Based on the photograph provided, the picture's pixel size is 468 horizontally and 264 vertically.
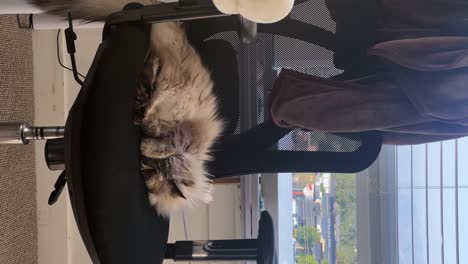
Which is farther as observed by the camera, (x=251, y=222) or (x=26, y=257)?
(x=26, y=257)

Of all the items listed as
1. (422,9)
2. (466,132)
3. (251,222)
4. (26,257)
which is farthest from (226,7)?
(26,257)

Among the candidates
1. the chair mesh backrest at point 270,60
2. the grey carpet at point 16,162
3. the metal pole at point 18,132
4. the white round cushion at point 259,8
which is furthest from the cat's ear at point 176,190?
the grey carpet at point 16,162

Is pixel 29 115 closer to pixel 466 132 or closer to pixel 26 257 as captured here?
pixel 26 257

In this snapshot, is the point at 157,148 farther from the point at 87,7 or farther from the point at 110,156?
the point at 87,7

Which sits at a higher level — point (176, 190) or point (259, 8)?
point (259, 8)

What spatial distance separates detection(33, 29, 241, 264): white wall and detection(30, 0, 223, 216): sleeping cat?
1002 mm

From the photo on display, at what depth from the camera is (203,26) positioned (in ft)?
3.08

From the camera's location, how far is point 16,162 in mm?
1780

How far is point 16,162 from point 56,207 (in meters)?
0.24

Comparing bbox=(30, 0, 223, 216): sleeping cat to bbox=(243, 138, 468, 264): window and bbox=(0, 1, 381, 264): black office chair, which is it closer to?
bbox=(0, 1, 381, 264): black office chair

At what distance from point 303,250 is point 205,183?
98 centimetres

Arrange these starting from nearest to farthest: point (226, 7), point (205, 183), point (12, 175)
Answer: point (226, 7)
point (205, 183)
point (12, 175)

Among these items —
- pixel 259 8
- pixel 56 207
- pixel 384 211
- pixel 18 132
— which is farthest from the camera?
pixel 56 207

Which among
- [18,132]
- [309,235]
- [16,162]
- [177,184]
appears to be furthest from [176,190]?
[16,162]
